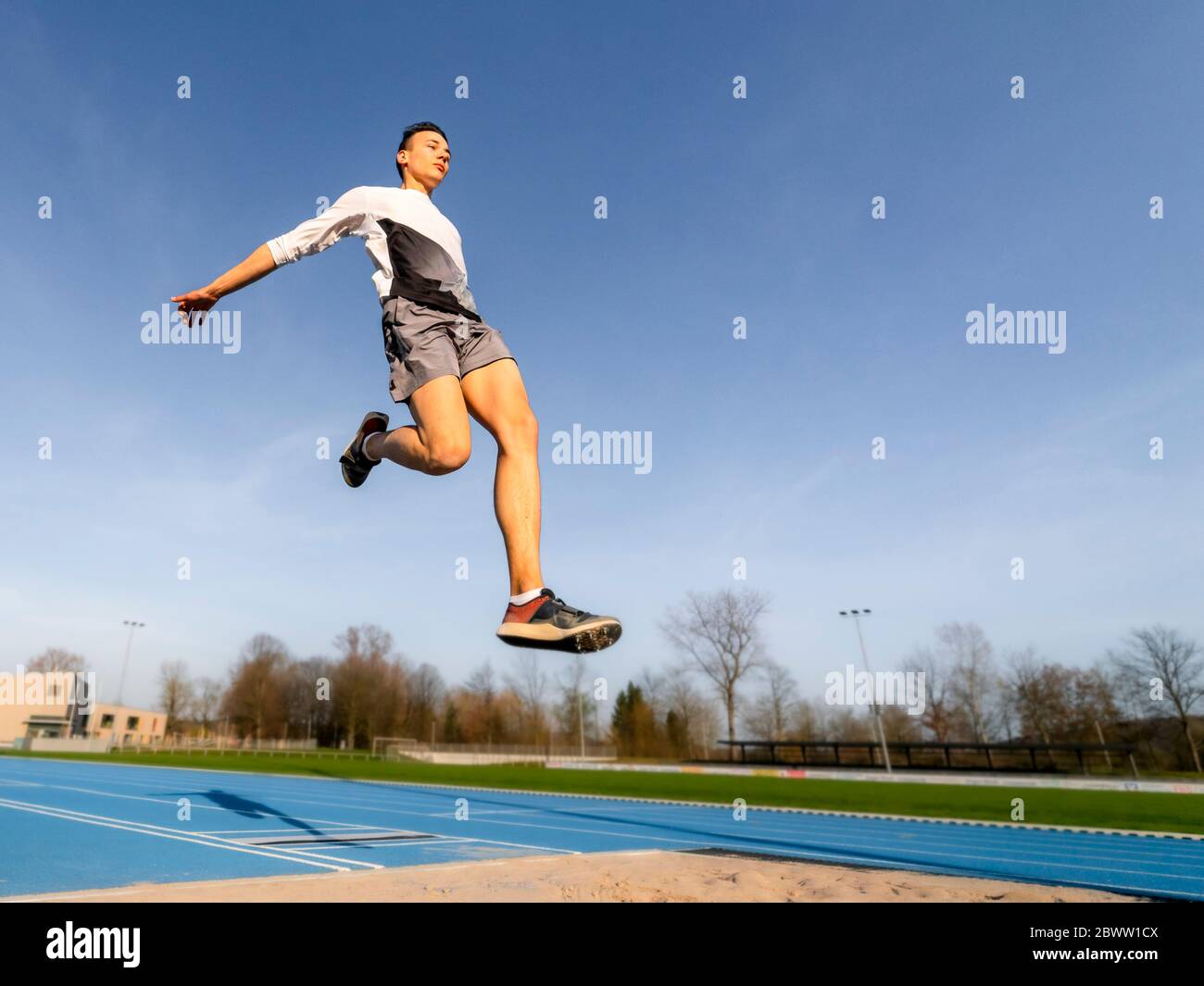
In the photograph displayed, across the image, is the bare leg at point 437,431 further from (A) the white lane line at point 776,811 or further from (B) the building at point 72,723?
(B) the building at point 72,723

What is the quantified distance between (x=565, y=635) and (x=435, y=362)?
1.14 m

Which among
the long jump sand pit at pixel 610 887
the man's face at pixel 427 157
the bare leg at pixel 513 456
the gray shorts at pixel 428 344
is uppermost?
the man's face at pixel 427 157

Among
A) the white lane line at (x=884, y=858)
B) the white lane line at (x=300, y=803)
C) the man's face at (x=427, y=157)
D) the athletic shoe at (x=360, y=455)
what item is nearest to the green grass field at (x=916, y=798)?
the white lane line at (x=884, y=858)

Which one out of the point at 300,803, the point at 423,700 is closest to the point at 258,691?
the point at 423,700

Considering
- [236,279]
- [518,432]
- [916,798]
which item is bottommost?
[916,798]

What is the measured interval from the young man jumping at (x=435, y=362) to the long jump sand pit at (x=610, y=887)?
2.60 meters

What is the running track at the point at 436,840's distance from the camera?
30.2 ft

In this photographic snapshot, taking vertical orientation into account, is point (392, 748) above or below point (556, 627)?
below

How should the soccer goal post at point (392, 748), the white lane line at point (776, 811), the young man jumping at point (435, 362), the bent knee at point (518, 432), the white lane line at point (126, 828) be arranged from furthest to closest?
the soccer goal post at point (392, 748), the white lane line at point (776, 811), the white lane line at point (126, 828), the bent knee at point (518, 432), the young man jumping at point (435, 362)

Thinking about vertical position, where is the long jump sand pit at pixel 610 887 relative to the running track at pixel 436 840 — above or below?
above

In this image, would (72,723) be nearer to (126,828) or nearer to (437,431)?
(126,828)

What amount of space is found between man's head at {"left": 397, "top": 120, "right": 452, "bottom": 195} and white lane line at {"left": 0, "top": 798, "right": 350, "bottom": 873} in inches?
250

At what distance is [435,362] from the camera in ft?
9.74
